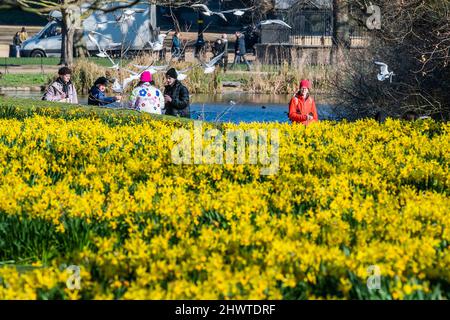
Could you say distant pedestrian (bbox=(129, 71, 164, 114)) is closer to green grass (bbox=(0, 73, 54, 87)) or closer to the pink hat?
the pink hat

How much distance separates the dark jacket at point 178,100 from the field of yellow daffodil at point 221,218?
16.0ft

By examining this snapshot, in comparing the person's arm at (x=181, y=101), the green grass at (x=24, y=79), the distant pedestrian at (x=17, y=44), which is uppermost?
the distant pedestrian at (x=17, y=44)

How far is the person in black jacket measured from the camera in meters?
16.7

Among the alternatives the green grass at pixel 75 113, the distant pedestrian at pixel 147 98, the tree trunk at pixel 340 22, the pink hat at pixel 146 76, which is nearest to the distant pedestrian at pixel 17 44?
the tree trunk at pixel 340 22

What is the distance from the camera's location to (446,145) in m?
10.6

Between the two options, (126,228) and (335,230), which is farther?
(126,228)

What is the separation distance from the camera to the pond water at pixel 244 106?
2284 cm

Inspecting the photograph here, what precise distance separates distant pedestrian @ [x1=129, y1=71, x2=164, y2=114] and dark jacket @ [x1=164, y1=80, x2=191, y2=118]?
0.26m

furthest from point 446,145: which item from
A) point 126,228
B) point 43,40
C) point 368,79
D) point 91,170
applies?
point 43,40

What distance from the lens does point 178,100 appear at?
16750 mm

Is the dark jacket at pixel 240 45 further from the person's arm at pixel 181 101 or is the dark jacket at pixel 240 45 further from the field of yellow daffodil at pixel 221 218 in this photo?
the field of yellow daffodil at pixel 221 218

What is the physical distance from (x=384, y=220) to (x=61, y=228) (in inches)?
83.4

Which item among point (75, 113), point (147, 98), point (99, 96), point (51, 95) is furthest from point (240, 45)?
point (75, 113)

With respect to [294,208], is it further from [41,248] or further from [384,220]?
[41,248]
